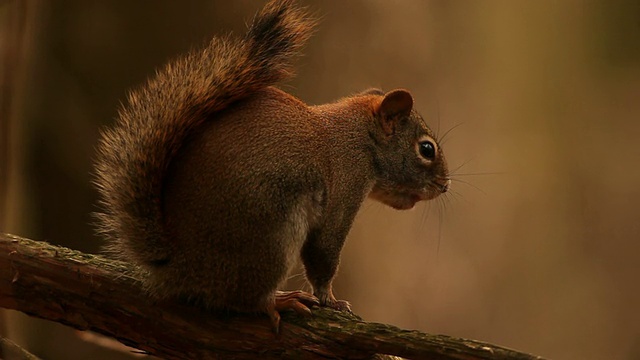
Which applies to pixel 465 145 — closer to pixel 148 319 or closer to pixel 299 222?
pixel 299 222

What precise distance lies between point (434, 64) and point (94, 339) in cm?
250

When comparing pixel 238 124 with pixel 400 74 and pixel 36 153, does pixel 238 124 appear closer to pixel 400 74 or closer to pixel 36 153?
pixel 36 153

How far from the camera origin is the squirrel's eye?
249 cm

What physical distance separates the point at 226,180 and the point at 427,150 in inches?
33.8

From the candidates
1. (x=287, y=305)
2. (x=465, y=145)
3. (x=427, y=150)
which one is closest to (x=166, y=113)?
(x=287, y=305)

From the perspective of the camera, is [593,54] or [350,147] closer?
[350,147]

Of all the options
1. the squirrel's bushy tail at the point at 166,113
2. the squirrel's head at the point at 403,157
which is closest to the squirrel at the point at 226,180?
the squirrel's bushy tail at the point at 166,113

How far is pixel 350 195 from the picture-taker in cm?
220

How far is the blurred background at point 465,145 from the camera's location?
3193 millimetres

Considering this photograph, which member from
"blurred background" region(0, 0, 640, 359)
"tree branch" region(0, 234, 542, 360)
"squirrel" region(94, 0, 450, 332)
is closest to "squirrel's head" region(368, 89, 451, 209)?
"squirrel" region(94, 0, 450, 332)

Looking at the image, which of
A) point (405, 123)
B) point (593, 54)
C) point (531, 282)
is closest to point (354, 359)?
point (405, 123)

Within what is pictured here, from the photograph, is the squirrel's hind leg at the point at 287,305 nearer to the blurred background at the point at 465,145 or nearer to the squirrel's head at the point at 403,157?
the squirrel's head at the point at 403,157

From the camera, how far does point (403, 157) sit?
7.98ft

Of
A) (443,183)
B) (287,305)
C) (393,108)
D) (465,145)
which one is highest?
(465,145)
